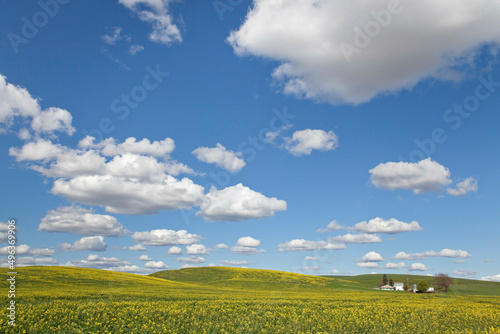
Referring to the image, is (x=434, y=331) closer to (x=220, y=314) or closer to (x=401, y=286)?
(x=220, y=314)

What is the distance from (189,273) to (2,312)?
352 feet

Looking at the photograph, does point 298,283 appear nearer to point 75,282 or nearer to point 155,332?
point 75,282

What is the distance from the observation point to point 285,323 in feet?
74.4

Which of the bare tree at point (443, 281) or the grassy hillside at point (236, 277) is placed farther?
the bare tree at point (443, 281)

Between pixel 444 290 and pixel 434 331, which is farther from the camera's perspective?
pixel 444 290

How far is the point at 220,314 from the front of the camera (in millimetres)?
24297

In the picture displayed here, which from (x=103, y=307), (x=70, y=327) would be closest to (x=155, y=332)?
(x=70, y=327)

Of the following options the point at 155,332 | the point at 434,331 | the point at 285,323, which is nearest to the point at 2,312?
the point at 155,332

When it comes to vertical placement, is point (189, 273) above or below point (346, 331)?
below

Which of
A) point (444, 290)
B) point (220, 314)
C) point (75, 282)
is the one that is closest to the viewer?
point (220, 314)

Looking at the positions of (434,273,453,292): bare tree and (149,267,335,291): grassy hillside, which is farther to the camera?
(434,273,453,292): bare tree

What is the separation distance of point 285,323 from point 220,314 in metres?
4.96

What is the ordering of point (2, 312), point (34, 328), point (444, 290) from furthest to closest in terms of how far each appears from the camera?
point (444, 290)
point (2, 312)
point (34, 328)

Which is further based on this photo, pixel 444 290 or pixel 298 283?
pixel 444 290
